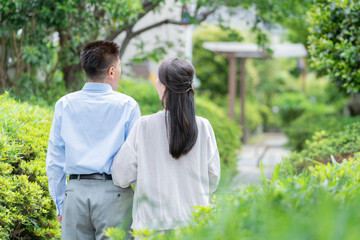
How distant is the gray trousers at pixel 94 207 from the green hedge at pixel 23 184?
744 mm

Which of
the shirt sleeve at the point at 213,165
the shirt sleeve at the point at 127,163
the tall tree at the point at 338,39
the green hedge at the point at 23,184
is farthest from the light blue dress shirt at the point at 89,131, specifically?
the tall tree at the point at 338,39

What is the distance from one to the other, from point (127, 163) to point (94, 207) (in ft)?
1.27

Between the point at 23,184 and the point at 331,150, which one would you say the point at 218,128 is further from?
the point at 23,184

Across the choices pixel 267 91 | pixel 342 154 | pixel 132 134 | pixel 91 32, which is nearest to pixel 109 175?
pixel 132 134

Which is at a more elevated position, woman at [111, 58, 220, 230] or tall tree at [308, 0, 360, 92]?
tall tree at [308, 0, 360, 92]

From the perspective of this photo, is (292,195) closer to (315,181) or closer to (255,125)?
(315,181)

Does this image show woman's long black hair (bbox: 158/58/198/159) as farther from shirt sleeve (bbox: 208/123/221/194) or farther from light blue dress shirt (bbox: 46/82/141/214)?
Answer: light blue dress shirt (bbox: 46/82/141/214)

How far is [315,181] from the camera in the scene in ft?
6.98

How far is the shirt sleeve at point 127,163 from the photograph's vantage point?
2596 mm

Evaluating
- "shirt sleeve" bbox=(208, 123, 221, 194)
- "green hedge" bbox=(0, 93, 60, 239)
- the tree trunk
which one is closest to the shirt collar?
"shirt sleeve" bbox=(208, 123, 221, 194)

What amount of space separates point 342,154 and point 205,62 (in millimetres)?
21612

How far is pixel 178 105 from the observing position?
2.58 meters

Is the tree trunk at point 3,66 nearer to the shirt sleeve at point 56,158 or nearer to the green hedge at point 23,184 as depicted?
the green hedge at point 23,184

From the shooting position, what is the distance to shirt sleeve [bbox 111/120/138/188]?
2596mm
